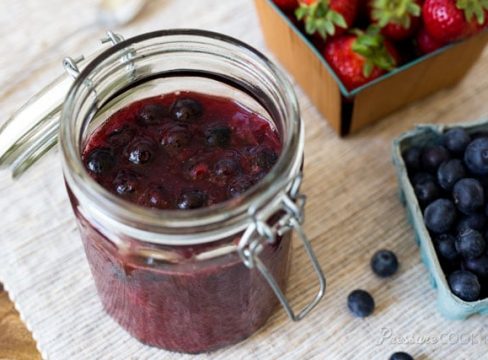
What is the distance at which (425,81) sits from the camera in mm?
1143

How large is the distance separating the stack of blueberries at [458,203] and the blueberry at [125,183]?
430 millimetres

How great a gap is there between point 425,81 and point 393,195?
8.2 inches

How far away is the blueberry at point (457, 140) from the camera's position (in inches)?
39.9

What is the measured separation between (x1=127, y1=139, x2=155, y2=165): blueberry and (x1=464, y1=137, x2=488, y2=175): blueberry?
469 millimetres

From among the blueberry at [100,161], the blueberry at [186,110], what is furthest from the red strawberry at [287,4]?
the blueberry at [100,161]

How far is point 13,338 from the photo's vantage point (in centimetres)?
97

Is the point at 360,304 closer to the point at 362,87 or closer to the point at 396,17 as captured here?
the point at 362,87

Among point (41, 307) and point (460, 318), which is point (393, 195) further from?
point (41, 307)

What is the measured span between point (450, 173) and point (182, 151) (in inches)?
16.0

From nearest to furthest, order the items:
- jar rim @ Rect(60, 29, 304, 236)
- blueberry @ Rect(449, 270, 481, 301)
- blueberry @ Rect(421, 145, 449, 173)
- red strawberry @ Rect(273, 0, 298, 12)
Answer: jar rim @ Rect(60, 29, 304, 236) < blueberry @ Rect(449, 270, 481, 301) < blueberry @ Rect(421, 145, 449, 173) < red strawberry @ Rect(273, 0, 298, 12)

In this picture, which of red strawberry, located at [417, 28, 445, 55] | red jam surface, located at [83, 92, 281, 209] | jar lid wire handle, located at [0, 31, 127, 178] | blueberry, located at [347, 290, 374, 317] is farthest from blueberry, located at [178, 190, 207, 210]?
red strawberry, located at [417, 28, 445, 55]

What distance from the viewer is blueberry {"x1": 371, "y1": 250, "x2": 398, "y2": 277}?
3.29 ft

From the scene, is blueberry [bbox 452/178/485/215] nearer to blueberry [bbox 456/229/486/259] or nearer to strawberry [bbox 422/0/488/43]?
blueberry [bbox 456/229/486/259]

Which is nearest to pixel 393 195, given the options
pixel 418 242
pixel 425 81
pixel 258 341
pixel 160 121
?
pixel 418 242
